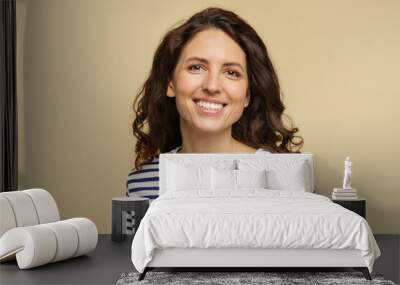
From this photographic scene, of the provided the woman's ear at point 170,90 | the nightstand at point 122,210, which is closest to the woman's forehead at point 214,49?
the woman's ear at point 170,90

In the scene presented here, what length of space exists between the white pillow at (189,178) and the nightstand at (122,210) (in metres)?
0.36

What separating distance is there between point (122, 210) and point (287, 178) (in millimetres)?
1536

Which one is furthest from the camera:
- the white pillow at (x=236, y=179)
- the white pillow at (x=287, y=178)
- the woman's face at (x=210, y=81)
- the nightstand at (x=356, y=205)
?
the woman's face at (x=210, y=81)

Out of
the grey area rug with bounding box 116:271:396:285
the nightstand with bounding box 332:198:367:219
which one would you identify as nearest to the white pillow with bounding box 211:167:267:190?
the nightstand with bounding box 332:198:367:219

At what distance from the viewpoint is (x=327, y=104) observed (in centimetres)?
686

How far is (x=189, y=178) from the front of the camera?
20.4ft

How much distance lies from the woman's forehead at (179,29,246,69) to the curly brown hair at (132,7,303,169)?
0.06m

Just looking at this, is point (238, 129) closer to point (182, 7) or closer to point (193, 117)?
point (193, 117)

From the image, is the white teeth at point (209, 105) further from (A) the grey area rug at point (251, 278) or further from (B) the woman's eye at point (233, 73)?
(A) the grey area rug at point (251, 278)

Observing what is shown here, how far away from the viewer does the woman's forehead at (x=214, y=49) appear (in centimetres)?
664

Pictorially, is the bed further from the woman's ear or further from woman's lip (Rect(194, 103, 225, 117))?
the woman's ear

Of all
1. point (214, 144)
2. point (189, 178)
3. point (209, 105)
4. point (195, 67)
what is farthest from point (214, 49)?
point (189, 178)

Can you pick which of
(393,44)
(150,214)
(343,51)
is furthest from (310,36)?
(150,214)

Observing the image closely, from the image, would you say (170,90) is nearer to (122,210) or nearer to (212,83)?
(212,83)
